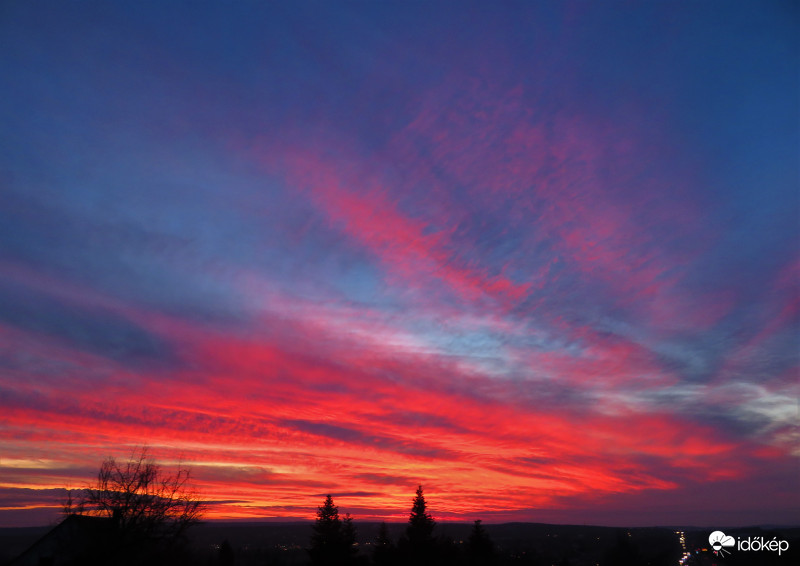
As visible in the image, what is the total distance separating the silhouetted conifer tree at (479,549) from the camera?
65562 millimetres

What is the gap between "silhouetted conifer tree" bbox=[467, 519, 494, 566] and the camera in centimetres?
6556

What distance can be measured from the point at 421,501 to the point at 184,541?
145 feet

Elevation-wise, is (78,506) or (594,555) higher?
(78,506)

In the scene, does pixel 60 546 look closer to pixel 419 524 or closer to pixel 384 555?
pixel 384 555

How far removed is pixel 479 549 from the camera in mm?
66438

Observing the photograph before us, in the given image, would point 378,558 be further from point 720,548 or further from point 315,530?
point 720,548

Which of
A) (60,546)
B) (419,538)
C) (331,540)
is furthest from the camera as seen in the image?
(419,538)

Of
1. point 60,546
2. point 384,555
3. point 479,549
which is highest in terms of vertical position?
point 60,546

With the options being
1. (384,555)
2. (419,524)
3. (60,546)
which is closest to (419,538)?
(419,524)

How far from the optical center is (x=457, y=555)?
70375 millimetres

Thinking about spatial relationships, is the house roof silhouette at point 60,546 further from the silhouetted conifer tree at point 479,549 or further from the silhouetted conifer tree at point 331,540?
the silhouetted conifer tree at point 479,549

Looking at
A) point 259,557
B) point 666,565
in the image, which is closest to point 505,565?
point 666,565

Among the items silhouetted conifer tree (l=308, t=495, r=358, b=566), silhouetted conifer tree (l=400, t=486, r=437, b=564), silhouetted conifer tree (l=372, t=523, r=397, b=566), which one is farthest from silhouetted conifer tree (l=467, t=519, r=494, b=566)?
silhouetted conifer tree (l=308, t=495, r=358, b=566)

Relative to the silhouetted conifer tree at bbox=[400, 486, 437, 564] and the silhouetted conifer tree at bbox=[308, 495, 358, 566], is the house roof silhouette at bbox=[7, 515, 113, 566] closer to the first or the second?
the silhouetted conifer tree at bbox=[308, 495, 358, 566]
